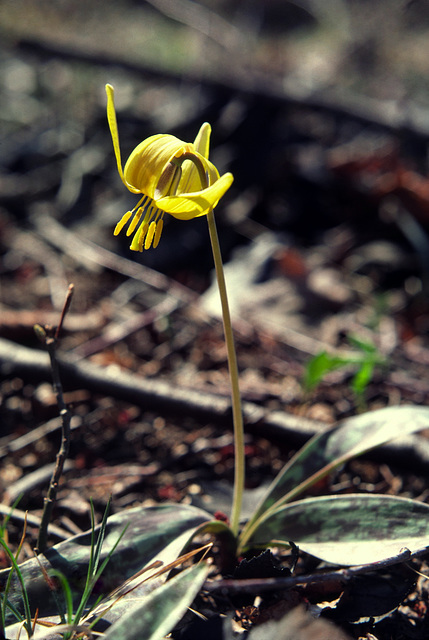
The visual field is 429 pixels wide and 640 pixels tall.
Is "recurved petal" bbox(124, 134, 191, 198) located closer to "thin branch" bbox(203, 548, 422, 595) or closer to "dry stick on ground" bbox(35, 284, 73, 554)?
"dry stick on ground" bbox(35, 284, 73, 554)

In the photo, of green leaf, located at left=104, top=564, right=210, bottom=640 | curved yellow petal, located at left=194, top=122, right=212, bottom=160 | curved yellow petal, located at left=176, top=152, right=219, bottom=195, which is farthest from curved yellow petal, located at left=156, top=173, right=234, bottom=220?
green leaf, located at left=104, top=564, right=210, bottom=640

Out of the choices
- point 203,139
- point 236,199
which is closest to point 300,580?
point 203,139

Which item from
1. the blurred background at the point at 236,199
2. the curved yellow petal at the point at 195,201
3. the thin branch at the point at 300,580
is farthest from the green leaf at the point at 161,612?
the blurred background at the point at 236,199

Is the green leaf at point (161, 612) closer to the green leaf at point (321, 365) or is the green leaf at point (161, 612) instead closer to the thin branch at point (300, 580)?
the thin branch at point (300, 580)

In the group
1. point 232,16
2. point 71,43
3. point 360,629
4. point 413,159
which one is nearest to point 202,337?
point 360,629

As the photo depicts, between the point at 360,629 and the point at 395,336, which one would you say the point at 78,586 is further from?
the point at 395,336

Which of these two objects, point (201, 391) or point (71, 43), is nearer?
point (201, 391)

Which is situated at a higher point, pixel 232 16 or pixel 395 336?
pixel 232 16
